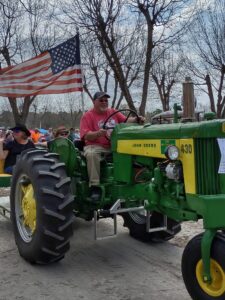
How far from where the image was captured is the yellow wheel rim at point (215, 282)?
3.22 metres

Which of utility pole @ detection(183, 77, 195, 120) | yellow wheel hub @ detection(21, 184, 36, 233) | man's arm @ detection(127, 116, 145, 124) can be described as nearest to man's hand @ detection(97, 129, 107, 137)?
man's arm @ detection(127, 116, 145, 124)

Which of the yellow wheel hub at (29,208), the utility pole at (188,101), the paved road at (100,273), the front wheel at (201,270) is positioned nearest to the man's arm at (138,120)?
the utility pole at (188,101)

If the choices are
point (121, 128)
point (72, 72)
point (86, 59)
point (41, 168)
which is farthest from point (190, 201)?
point (86, 59)

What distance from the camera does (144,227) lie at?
5.59 m

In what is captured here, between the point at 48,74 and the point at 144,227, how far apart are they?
12.4ft

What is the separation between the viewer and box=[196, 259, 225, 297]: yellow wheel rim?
10.6 ft

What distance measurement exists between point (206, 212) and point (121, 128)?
1.67m

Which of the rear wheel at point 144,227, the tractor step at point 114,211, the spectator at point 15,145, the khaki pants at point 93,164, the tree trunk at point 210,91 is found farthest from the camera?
the tree trunk at point 210,91

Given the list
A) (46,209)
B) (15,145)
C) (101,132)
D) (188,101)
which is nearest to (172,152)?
(101,132)

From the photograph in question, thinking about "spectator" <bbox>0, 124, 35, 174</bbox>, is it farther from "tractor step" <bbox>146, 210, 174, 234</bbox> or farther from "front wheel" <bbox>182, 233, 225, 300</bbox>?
"front wheel" <bbox>182, 233, 225, 300</bbox>

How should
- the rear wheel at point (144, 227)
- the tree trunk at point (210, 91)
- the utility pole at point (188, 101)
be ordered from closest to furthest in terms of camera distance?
the rear wheel at point (144, 227), the utility pole at point (188, 101), the tree trunk at point (210, 91)

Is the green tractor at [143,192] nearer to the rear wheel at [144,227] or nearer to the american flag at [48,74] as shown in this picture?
the rear wheel at [144,227]

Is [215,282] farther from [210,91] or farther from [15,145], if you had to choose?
[210,91]

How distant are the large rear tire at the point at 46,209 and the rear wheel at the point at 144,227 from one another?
4.16 feet
